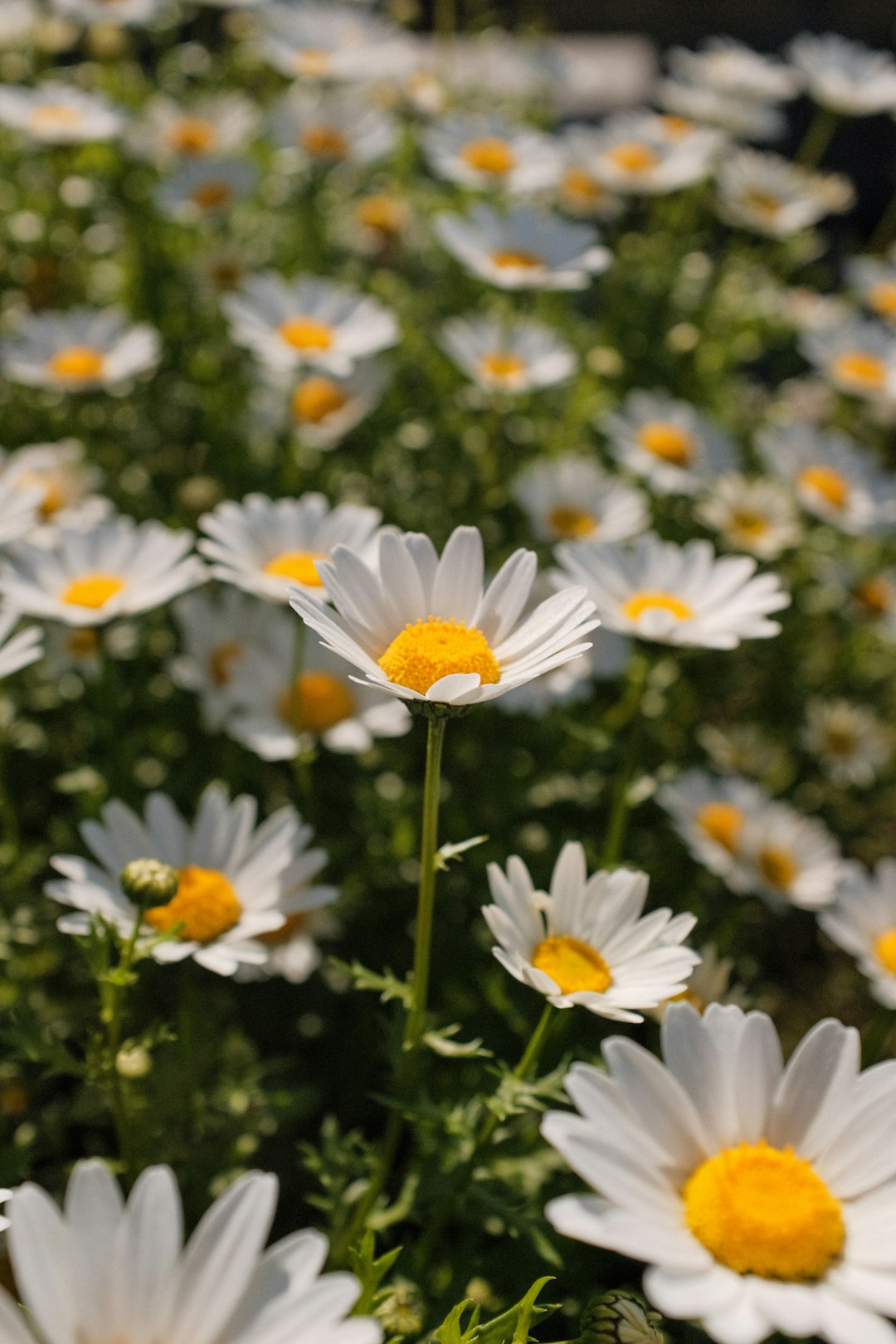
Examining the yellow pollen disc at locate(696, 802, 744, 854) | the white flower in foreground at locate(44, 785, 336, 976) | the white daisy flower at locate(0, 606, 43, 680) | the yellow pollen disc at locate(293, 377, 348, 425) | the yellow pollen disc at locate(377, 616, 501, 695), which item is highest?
the yellow pollen disc at locate(377, 616, 501, 695)

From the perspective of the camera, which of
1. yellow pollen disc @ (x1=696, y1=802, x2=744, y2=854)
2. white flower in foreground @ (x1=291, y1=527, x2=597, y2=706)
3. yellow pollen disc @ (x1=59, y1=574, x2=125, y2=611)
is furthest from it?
yellow pollen disc @ (x1=696, y1=802, x2=744, y2=854)

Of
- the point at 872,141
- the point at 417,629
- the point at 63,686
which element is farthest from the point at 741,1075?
the point at 872,141

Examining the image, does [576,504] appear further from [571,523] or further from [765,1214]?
[765,1214]

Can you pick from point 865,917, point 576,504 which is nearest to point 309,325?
point 576,504

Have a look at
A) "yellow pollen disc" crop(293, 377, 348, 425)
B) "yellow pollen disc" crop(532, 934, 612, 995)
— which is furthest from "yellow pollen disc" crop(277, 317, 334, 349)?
"yellow pollen disc" crop(532, 934, 612, 995)

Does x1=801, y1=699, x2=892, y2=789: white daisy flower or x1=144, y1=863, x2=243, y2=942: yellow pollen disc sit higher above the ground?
x1=144, y1=863, x2=243, y2=942: yellow pollen disc

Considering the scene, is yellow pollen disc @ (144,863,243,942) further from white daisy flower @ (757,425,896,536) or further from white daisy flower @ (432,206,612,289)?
white daisy flower @ (757,425,896,536)

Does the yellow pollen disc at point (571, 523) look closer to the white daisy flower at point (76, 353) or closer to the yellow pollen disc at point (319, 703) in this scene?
the yellow pollen disc at point (319, 703)

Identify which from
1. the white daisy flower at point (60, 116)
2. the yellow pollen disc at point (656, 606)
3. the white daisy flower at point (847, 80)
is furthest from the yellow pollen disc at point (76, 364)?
the white daisy flower at point (847, 80)
